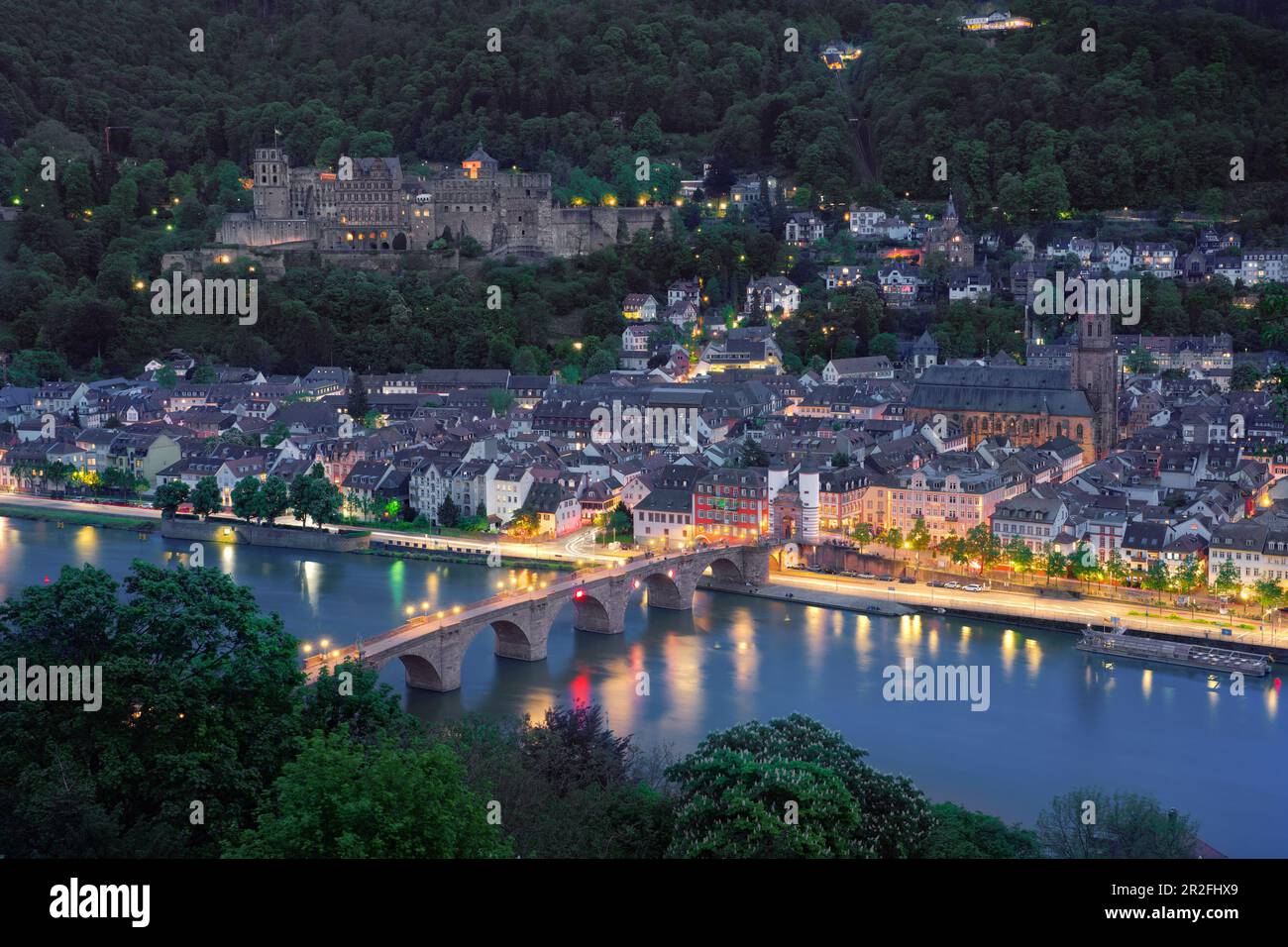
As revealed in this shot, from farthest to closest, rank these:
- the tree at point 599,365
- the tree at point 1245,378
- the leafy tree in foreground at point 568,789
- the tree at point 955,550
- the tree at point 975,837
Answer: the tree at point 599,365, the tree at point 1245,378, the tree at point 955,550, the tree at point 975,837, the leafy tree in foreground at point 568,789

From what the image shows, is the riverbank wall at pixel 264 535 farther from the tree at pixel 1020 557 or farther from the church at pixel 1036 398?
the church at pixel 1036 398

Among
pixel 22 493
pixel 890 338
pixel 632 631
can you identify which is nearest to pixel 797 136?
pixel 890 338

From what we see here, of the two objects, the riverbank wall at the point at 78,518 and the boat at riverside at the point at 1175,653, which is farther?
the riverbank wall at the point at 78,518

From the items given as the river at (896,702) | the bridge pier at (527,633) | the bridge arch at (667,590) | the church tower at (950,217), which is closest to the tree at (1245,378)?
the church tower at (950,217)

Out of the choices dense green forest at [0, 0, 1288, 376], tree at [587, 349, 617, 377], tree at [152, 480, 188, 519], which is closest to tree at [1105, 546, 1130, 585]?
tree at [152, 480, 188, 519]

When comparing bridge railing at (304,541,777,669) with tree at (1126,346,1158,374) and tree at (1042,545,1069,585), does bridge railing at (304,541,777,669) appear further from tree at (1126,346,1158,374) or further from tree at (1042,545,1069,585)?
tree at (1126,346,1158,374)

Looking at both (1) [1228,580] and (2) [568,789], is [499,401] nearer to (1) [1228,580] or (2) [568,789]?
(1) [1228,580]
